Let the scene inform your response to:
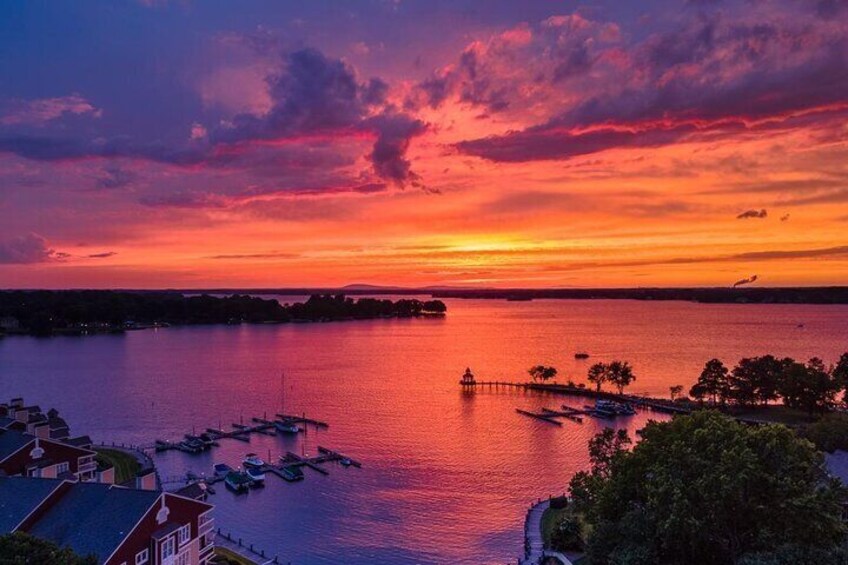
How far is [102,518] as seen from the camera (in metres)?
24.3

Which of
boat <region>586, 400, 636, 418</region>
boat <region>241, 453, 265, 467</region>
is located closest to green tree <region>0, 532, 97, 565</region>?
boat <region>241, 453, 265, 467</region>

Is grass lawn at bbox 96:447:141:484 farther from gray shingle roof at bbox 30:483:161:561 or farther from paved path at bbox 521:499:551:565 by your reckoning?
paved path at bbox 521:499:551:565

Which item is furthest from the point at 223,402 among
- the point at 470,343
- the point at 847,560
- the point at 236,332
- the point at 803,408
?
the point at 236,332

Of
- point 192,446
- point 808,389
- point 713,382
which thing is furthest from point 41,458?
point 713,382

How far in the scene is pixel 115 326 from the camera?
177500 mm

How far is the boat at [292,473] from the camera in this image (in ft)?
166

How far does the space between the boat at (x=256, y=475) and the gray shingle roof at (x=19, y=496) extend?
24084 millimetres

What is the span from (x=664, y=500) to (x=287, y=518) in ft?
93.6

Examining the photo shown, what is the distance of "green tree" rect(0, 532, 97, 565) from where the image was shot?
1611 cm

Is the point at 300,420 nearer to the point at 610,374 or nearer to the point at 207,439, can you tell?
the point at 207,439

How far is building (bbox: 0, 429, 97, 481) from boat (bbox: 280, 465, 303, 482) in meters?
16.7

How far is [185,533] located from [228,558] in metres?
6.49

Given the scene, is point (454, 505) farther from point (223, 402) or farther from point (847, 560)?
point (223, 402)

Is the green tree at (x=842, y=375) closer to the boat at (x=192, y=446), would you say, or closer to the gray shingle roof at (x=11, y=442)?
the boat at (x=192, y=446)
